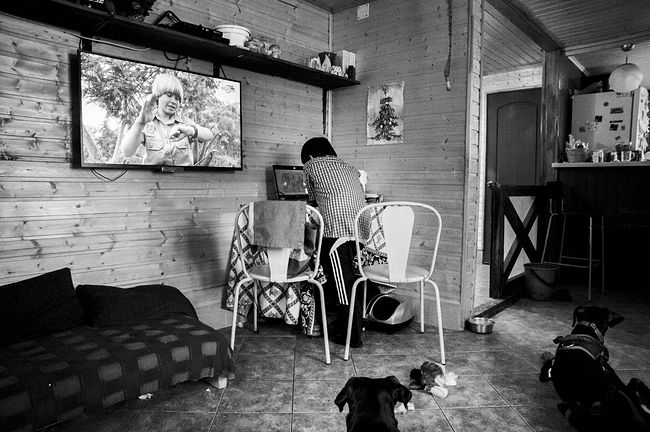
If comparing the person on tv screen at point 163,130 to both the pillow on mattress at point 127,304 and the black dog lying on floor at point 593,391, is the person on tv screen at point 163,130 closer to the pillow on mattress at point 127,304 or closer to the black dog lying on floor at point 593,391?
the pillow on mattress at point 127,304

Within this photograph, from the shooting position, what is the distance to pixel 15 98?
7.24ft

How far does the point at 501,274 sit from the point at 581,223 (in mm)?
1512

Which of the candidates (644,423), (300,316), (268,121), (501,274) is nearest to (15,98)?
(268,121)

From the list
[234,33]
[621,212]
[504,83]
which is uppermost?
[504,83]

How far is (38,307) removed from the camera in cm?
209

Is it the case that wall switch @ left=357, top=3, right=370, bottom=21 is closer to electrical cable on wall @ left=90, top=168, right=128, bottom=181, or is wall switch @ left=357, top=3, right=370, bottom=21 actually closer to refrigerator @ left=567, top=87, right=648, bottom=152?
electrical cable on wall @ left=90, top=168, right=128, bottom=181

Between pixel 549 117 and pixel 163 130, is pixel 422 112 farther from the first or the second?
pixel 549 117

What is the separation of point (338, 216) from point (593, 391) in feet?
5.19

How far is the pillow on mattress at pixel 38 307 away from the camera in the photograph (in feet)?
6.48

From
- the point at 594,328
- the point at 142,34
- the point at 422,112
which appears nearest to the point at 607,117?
the point at 422,112

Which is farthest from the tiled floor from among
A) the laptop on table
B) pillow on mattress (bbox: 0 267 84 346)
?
the laptop on table

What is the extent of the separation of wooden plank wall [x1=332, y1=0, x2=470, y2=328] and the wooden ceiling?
0.42m

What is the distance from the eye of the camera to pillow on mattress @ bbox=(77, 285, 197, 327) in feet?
7.23

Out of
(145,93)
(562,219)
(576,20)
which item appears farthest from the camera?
(562,219)
